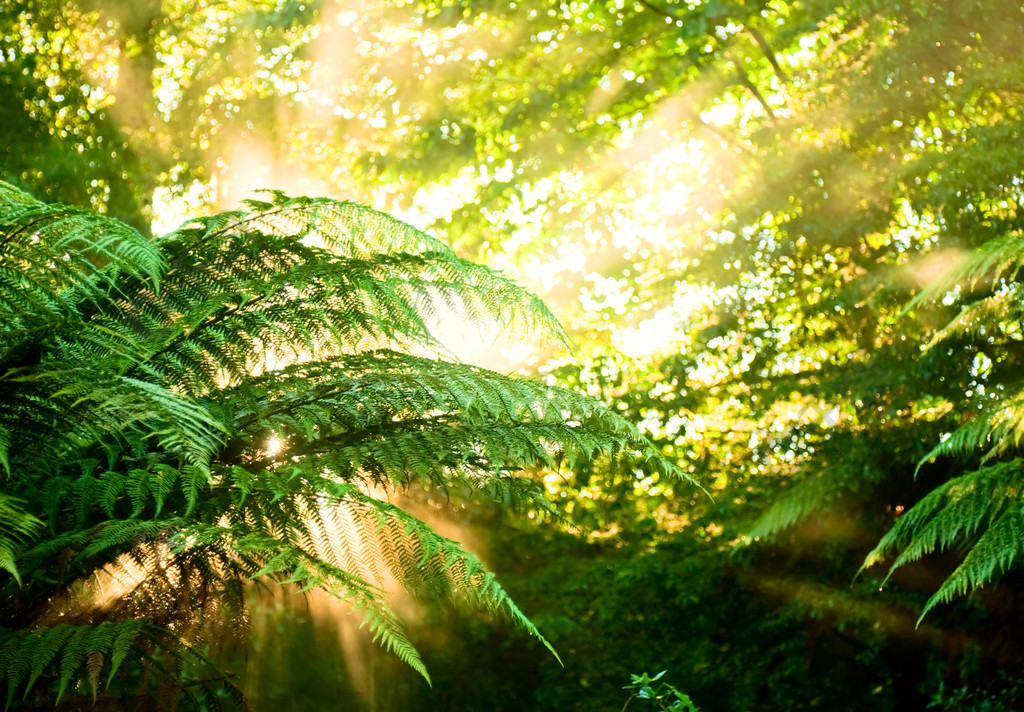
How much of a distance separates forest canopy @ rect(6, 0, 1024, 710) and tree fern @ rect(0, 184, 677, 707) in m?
2.48

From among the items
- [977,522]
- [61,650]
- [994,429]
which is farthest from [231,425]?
[994,429]

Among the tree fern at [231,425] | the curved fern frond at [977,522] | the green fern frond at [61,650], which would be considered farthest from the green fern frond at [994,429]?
the green fern frond at [61,650]

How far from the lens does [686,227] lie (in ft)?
20.5

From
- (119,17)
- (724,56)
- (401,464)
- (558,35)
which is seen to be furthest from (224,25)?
(401,464)

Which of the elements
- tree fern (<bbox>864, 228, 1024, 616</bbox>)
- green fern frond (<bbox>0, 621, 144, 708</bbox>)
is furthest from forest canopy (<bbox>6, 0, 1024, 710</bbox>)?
green fern frond (<bbox>0, 621, 144, 708</bbox>)

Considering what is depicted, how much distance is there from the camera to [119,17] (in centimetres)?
750

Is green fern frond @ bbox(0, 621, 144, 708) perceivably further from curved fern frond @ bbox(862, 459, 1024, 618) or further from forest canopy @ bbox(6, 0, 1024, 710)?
forest canopy @ bbox(6, 0, 1024, 710)

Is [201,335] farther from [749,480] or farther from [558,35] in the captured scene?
[558,35]

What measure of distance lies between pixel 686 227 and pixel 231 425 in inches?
190

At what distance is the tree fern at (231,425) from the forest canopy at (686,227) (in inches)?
97.5

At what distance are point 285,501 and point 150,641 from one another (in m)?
0.34

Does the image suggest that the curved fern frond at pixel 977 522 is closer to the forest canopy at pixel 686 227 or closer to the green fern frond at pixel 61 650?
the forest canopy at pixel 686 227

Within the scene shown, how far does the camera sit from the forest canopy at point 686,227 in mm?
5145

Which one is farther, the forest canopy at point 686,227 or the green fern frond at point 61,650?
the forest canopy at point 686,227
